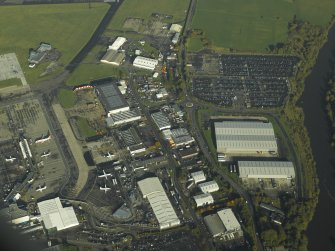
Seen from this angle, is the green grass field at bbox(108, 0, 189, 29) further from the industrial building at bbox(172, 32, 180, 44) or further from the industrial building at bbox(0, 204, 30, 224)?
the industrial building at bbox(0, 204, 30, 224)

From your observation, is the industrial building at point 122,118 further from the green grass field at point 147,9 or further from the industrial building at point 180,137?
the green grass field at point 147,9

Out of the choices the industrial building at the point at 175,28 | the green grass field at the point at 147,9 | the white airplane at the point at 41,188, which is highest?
the green grass field at the point at 147,9

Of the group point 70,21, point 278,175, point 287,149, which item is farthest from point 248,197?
point 70,21

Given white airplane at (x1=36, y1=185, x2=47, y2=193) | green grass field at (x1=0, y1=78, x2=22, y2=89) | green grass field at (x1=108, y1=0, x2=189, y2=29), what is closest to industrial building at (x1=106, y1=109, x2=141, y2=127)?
white airplane at (x1=36, y1=185, x2=47, y2=193)

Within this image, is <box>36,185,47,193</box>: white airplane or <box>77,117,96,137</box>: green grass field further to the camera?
<box>77,117,96,137</box>: green grass field

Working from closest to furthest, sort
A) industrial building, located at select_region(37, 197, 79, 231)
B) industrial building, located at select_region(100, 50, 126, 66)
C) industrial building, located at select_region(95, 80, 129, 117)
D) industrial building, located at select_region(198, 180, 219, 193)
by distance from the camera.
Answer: industrial building, located at select_region(37, 197, 79, 231)
industrial building, located at select_region(198, 180, 219, 193)
industrial building, located at select_region(95, 80, 129, 117)
industrial building, located at select_region(100, 50, 126, 66)

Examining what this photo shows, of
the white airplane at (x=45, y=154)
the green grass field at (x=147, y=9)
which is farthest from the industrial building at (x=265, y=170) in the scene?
the green grass field at (x=147, y=9)

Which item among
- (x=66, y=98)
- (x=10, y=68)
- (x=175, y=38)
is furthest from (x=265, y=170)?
(x=10, y=68)

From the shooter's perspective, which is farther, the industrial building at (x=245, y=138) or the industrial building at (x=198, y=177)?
the industrial building at (x=245, y=138)
